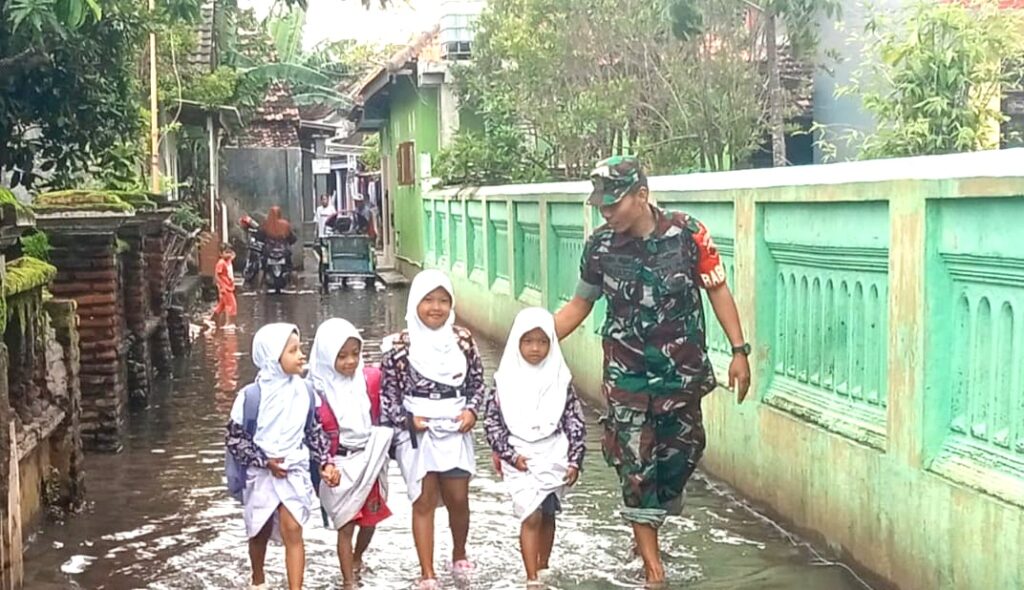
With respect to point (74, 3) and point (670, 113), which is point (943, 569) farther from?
point (670, 113)

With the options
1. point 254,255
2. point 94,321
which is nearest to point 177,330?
point 94,321

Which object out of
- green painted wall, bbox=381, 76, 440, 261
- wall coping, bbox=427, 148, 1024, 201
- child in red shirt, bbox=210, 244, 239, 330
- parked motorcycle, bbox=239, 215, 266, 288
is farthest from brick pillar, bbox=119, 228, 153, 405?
parked motorcycle, bbox=239, 215, 266, 288

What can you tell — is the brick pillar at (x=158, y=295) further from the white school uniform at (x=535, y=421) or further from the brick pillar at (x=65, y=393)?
the white school uniform at (x=535, y=421)

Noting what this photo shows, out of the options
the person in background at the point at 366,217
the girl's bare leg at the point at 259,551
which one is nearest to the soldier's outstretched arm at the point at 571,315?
the girl's bare leg at the point at 259,551

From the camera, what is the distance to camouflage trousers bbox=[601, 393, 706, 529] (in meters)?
6.07

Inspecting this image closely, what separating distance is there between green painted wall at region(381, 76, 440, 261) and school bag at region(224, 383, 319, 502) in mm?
18879

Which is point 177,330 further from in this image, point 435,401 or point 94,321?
point 435,401

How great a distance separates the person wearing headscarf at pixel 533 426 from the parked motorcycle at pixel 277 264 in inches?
767

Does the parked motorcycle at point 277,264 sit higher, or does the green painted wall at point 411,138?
the green painted wall at point 411,138

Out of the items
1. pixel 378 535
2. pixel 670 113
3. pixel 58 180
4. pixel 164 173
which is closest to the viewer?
pixel 378 535

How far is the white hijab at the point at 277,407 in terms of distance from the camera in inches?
229

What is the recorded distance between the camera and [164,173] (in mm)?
22141

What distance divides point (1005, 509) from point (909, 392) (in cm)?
89

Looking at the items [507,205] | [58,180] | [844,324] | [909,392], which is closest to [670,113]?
[507,205]
